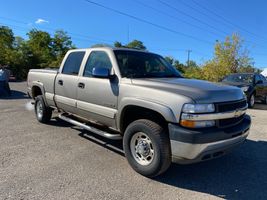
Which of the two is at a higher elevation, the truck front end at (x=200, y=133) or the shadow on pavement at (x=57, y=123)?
the truck front end at (x=200, y=133)

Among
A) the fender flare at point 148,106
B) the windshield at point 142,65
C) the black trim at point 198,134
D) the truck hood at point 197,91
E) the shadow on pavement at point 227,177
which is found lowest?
the shadow on pavement at point 227,177

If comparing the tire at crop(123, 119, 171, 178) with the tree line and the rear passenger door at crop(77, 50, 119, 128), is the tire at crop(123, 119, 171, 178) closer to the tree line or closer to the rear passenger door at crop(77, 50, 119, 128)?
the rear passenger door at crop(77, 50, 119, 128)

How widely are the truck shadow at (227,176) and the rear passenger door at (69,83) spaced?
1269mm

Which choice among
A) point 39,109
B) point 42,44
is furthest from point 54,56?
point 39,109

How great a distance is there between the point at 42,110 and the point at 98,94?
2.90m

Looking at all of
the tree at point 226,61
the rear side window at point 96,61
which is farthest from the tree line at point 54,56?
the rear side window at point 96,61

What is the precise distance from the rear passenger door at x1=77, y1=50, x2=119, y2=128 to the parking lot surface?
73 centimetres

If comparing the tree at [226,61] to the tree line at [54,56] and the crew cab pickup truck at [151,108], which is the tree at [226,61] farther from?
the crew cab pickup truck at [151,108]

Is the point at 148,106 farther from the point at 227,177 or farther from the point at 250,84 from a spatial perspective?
the point at 250,84

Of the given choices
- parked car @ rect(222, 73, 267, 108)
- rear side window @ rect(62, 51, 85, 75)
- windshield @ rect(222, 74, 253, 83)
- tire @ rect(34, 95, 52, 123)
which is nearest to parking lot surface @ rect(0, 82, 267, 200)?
tire @ rect(34, 95, 52, 123)

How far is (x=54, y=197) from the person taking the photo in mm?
3395

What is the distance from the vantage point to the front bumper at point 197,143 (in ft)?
11.3

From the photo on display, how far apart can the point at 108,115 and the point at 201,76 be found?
29555mm

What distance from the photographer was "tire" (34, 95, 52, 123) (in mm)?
6979
